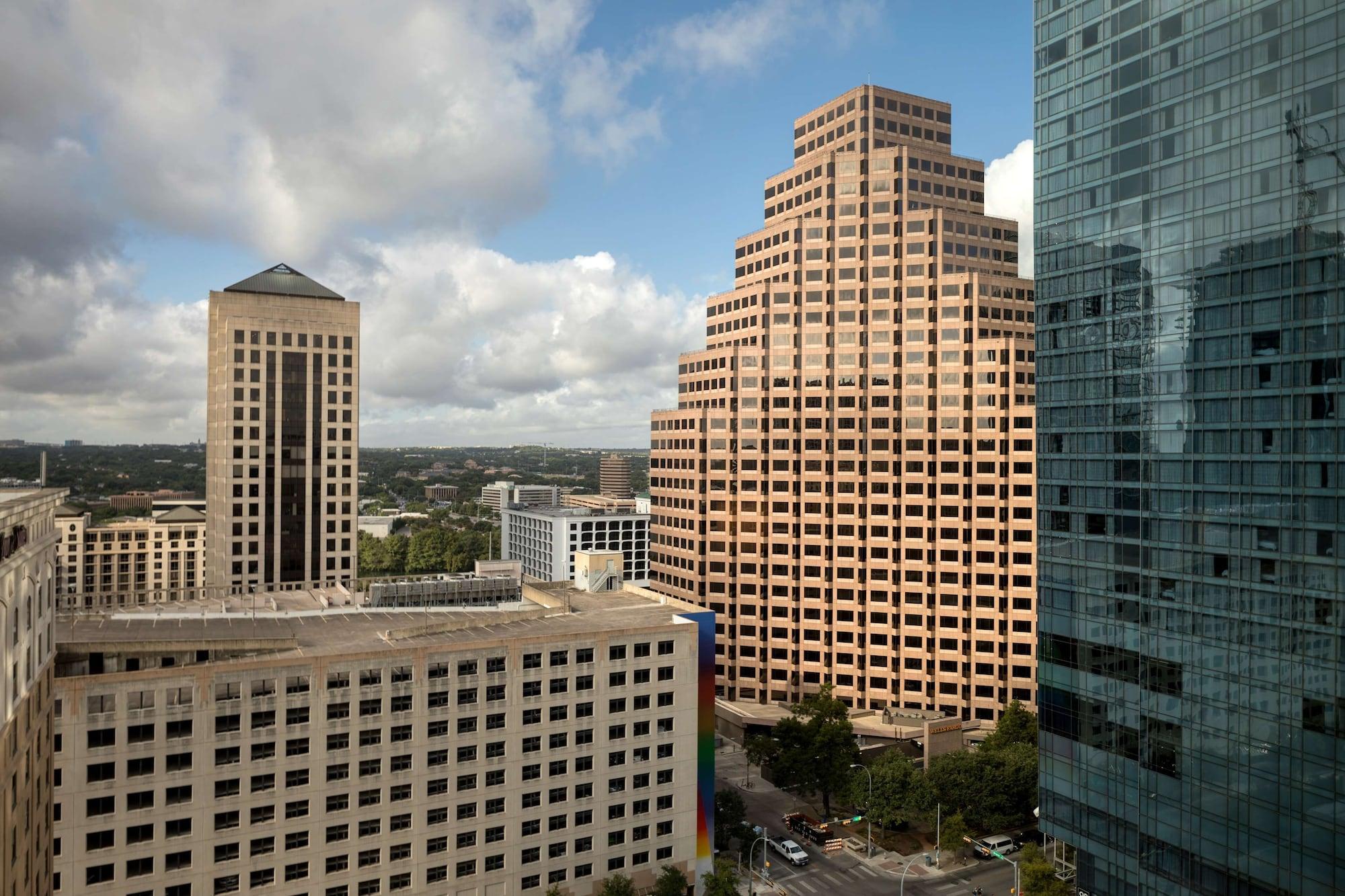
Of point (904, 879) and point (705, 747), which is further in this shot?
point (904, 879)

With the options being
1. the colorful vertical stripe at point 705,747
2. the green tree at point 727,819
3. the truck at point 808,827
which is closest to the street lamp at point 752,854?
the green tree at point 727,819

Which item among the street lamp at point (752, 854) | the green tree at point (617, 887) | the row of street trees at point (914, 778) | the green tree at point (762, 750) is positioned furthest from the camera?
the green tree at point (762, 750)

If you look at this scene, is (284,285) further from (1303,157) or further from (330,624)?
(1303,157)

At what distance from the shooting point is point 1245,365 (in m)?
67.6

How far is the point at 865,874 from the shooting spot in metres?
99.9

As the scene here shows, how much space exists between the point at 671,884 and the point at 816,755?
35592mm

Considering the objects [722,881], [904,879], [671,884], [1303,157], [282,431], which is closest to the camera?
[1303,157]

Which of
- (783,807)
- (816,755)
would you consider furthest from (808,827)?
(783,807)

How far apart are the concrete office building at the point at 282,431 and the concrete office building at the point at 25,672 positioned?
9757cm

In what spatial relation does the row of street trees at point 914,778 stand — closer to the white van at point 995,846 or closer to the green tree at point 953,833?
the green tree at point 953,833

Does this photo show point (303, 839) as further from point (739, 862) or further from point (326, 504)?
point (326, 504)

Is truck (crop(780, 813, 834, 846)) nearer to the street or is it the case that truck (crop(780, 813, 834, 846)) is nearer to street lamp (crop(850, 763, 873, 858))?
the street

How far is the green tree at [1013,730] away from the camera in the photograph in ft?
388

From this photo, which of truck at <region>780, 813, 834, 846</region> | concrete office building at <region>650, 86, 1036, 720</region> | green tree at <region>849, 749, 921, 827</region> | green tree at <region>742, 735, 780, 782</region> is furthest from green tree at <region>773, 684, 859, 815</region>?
concrete office building at <region>650, 86, 1036, 720</region>
